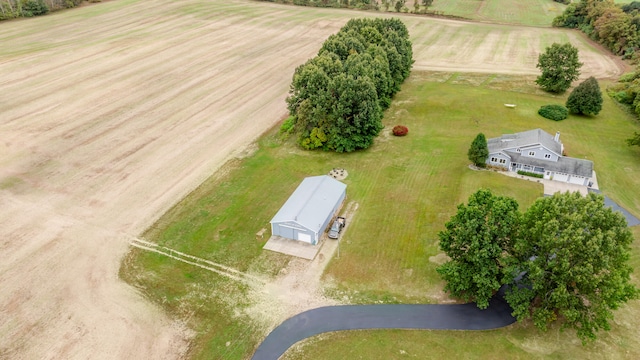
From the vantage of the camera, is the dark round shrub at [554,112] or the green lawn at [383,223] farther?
the dark round shrub at [554,112]

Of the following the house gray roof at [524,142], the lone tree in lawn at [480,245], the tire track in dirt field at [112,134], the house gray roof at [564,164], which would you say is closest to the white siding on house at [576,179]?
the house gray roof at [564,164]

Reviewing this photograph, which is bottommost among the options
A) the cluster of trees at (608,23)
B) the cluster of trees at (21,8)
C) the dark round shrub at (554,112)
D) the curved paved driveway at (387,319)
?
the curved paved driveway at (387,319)

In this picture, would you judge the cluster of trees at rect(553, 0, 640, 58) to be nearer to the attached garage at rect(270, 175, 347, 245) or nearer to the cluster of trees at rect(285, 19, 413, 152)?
the cluster of trees at rect(285, 19, 413, 152)

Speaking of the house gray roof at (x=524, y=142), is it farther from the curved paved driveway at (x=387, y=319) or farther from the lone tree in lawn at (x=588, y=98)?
the curved paved driveway at (x=387, y=319)

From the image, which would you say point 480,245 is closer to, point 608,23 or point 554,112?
point 554,112

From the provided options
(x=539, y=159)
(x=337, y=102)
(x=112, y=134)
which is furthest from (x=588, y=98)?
(x=112, y=134)

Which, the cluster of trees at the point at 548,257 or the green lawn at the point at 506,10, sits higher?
the green lawn at the point at 506,10

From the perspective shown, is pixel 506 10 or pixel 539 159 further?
pixel 506 10
